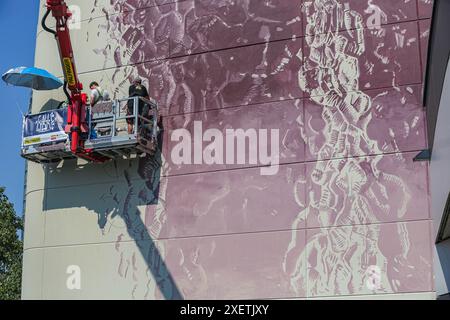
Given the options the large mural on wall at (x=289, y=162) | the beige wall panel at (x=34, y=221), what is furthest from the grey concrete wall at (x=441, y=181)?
the beige wall panel at (x=34, y=221)

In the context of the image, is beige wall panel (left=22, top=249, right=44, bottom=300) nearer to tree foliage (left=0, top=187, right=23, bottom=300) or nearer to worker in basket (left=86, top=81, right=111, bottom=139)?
worker in basket (left=86, top=81, right=111, bottom=139)

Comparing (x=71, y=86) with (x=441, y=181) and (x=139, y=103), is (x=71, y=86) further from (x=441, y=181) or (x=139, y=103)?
(x=441, y=181)

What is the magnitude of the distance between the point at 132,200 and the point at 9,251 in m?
27.9

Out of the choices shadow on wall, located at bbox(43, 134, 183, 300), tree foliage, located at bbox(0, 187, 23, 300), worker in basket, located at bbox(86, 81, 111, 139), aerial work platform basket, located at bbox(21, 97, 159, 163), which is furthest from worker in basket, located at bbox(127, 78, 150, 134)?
tree foliage, located at bbox(0, 187, 23, 300)

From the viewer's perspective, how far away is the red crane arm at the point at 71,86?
716 inches

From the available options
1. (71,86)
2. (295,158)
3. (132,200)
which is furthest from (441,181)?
(71,86)

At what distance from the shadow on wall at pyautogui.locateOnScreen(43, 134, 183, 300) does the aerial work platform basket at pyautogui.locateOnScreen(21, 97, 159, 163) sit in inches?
17.3

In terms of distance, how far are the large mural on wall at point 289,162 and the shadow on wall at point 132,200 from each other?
42mm

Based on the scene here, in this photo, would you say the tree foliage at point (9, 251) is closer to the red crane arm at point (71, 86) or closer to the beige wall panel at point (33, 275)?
the beige wall panel at point (33, 275)

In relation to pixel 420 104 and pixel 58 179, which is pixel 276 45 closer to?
pixel 420 104

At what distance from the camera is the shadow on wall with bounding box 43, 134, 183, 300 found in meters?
17.7

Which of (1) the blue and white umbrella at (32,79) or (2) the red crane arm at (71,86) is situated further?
(1) the blue and white umbrella at (32,79)

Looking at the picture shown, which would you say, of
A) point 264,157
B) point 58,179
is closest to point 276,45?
point 264,157

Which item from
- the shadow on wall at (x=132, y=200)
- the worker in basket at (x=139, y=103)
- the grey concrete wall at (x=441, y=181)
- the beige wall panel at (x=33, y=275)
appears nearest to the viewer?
the grey concrete wall at (x=441, y=181)
